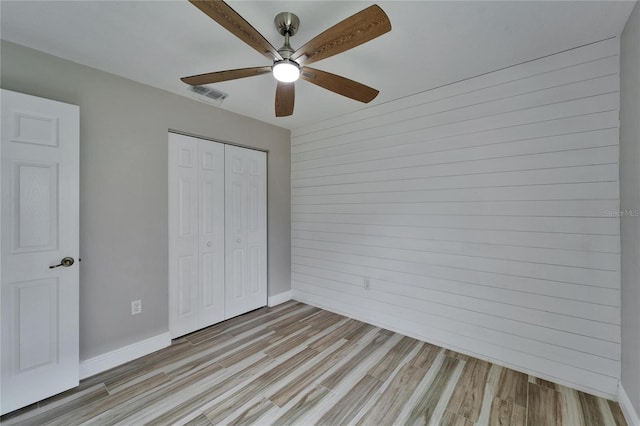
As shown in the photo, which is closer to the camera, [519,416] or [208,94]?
[519,416]

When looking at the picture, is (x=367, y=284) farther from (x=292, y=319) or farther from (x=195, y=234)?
(x=195, y=234)

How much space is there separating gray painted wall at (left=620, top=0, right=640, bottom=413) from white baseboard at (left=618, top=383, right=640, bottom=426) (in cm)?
3

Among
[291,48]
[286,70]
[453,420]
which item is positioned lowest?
[453,420]

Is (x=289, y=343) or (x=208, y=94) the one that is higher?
(x=208, y=94)

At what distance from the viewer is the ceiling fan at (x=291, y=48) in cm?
129

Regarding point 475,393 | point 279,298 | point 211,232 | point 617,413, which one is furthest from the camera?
point 279,298

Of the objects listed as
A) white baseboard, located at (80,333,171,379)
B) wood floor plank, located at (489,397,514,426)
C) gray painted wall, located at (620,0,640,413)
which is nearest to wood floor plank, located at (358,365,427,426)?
wood floor plank, located at (489,397,514,426)

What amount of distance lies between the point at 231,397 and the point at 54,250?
167 cm

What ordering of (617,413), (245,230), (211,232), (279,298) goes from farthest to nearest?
1. (279,298)
2. (245,230)
3. (211,232)
4. (617,413)

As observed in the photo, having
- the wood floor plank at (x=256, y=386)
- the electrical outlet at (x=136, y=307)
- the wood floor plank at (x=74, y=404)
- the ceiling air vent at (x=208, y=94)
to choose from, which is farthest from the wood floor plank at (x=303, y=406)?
the ceiling air vent at (x=208, y=94)

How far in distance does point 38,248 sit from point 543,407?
3677mm

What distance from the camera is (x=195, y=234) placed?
2.97 meters

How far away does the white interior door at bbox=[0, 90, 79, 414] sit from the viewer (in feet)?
5.95

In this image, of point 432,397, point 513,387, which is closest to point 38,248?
point 432,397
